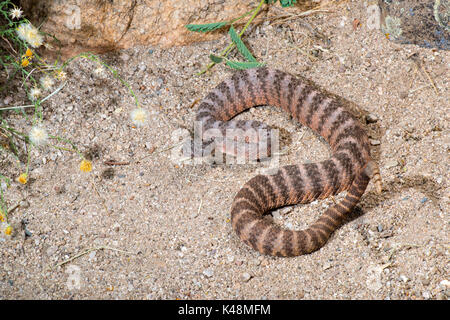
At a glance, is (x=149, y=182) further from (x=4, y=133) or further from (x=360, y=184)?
(x=360, y=184)

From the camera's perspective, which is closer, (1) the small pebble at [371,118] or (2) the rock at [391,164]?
(2) the rock at [391,164]

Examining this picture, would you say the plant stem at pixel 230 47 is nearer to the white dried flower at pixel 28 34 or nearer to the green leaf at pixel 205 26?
the green leaf at pixel 205 26

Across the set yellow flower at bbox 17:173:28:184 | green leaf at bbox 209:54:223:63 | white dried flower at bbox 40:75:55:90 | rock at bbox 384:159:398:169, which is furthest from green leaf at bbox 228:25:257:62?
yellow flower at bbox 17:173:28:184

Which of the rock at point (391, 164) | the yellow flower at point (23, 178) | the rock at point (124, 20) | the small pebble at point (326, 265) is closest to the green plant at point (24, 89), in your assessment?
the yellow flower at point (23, 178)

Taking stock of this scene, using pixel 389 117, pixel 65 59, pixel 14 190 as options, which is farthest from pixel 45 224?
pixel 389 117

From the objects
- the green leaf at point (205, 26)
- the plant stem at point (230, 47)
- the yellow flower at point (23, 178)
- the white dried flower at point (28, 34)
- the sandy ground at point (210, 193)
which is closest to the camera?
the sandy ground at point (210, 193)

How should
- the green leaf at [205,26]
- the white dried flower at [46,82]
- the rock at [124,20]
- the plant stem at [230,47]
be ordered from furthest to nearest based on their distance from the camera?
the plant stem at [230,47] < the green leaf at [205,26] < the rock at [124,20] < the white dried flower at [46,82]

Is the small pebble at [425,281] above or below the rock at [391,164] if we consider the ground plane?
below

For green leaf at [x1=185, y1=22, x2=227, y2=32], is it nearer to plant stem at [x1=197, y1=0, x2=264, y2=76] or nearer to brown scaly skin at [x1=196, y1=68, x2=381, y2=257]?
plant stem at [x1=197, y1=0, x2=264, y2=76]
